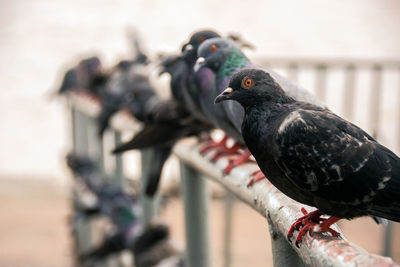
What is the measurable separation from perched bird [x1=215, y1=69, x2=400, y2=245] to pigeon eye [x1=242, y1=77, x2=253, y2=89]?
97 millimetres

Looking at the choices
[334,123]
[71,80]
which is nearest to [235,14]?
[71,80]

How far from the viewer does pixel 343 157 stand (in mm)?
1016

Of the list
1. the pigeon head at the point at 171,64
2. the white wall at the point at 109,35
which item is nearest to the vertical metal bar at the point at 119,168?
the pigeon head at the point at 171,64

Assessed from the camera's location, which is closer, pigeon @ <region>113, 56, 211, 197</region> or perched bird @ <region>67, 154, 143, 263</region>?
pigeon @ <region>113, 56, 211, 197</region>

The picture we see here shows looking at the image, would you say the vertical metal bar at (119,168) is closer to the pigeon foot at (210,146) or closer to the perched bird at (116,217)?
the perched bird at (116,217)

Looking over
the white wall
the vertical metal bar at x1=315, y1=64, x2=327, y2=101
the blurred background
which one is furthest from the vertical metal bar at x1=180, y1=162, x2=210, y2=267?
the white wall

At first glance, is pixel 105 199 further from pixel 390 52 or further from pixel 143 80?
pixel 390 52

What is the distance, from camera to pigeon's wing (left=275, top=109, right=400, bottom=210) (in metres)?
1.01

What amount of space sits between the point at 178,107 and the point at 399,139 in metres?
4.15

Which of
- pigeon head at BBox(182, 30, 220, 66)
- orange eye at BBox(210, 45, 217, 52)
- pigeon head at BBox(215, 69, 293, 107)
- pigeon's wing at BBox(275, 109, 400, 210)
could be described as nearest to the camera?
pigeon's wing at BBox(275, 109, 400, 210)

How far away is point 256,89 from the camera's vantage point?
1151 millimetres

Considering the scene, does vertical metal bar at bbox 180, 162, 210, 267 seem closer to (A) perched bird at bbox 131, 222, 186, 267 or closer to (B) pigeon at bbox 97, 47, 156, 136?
(A) perched bird at bbox 131, 222, 186, 267

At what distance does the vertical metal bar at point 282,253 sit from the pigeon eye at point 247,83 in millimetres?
305

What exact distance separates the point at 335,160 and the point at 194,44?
3.28 feet
